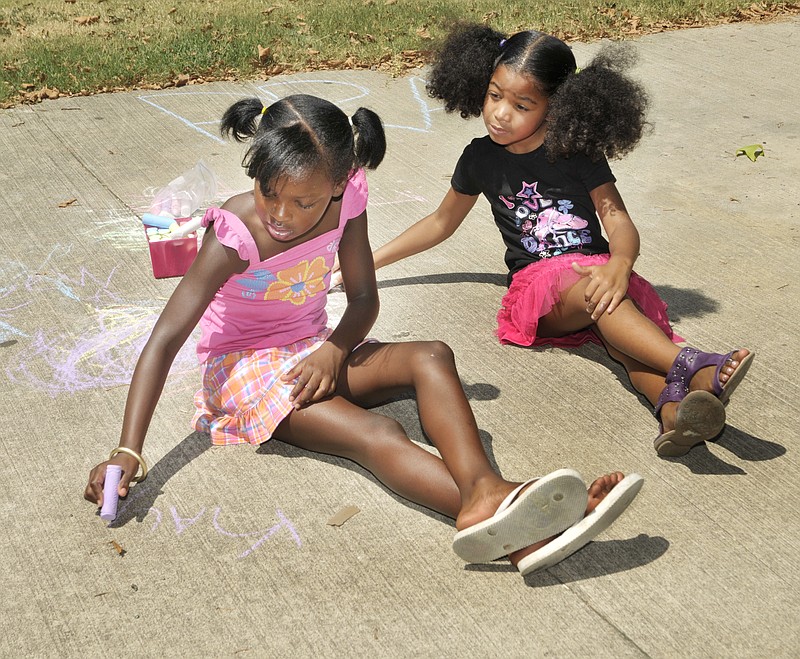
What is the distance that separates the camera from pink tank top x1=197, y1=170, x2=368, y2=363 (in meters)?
2.99

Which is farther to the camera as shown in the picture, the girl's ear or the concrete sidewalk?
the girl's ear

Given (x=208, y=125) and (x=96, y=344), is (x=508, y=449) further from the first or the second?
(x=208, y=125)

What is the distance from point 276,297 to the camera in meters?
3.03

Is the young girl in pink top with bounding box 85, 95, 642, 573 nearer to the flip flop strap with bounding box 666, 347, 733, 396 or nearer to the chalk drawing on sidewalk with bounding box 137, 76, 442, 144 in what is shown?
the flip flop strap with bounding box 666, 347, 733, 396

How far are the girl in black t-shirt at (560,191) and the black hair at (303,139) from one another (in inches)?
28.3

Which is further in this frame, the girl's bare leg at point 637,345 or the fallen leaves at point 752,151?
the fallen leaves at point 752,151

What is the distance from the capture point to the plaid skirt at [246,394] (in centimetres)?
291

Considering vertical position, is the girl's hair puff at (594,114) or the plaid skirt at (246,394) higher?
the girl's hair puff at (594,114)

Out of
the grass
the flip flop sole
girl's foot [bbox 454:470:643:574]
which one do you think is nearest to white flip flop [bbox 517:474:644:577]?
girl's foot [bbox 454:470:643:574]

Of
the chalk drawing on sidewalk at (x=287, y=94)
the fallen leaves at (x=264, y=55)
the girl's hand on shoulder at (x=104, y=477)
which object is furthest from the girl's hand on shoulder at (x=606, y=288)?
the fallen leaves at (x=264, y=55)

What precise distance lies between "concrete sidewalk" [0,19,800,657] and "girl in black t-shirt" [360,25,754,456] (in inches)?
7.4

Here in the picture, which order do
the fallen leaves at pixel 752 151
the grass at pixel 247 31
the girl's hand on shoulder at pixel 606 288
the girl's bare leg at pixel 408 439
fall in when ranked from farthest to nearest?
the grass at pixel 247 31
the fallen leaves at pixel 752 151
the girl's hand on shoulder at pixel 606 288
the girl's bare leg at pixel 408 439

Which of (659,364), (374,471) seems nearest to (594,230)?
(659,364)

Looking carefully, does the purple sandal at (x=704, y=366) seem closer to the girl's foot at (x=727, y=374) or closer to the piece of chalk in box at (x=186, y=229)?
the girl's foot at (x=727, y=374)
